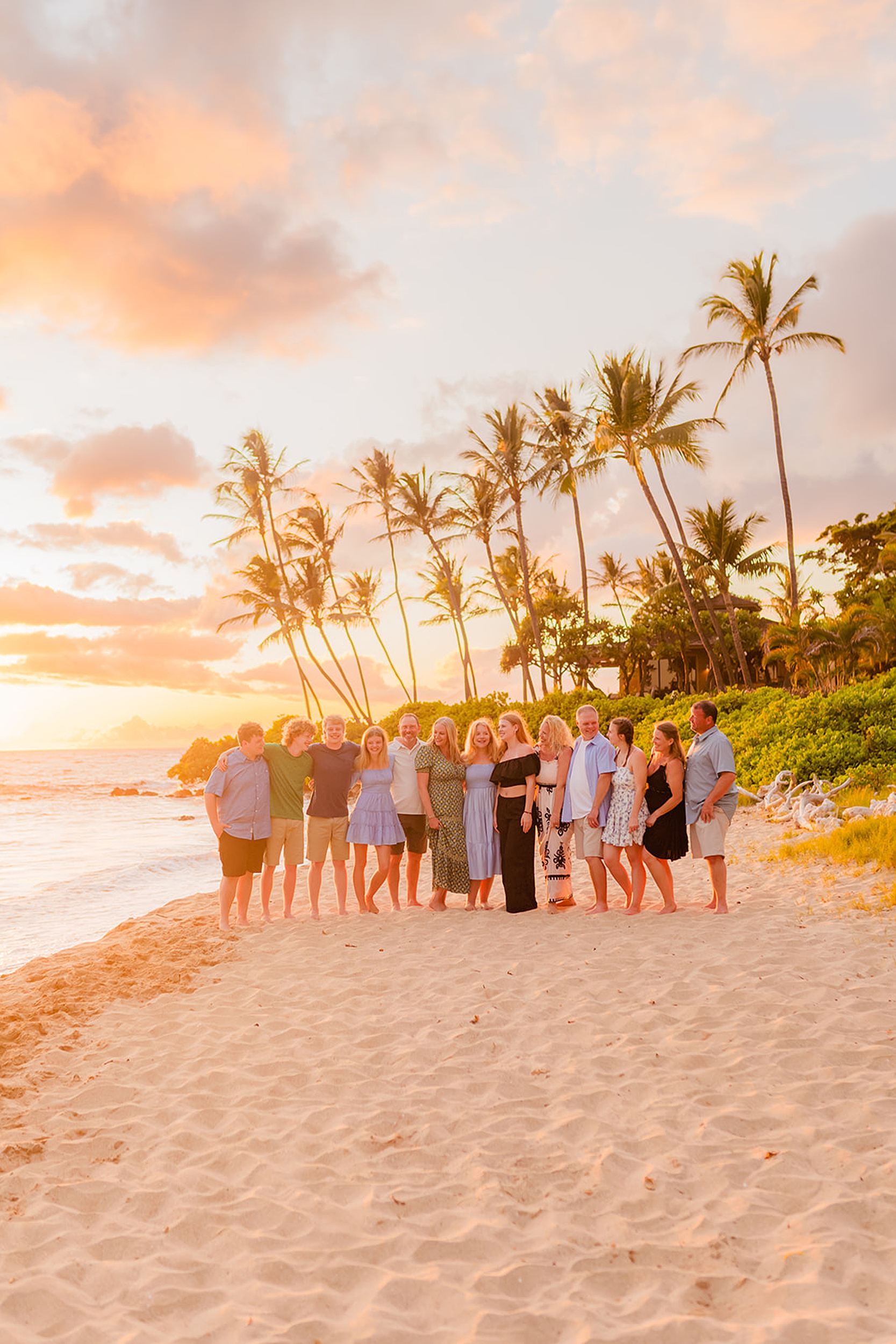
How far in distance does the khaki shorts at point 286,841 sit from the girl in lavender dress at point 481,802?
1.55 meters

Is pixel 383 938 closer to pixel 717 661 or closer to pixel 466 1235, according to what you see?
pixel 466 1235

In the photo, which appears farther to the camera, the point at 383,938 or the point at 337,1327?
the point at 383,938

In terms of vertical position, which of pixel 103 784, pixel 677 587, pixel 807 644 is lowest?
pixel 103 784

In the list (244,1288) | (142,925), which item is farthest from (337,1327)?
(142,925)

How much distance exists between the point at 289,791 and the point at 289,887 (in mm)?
1016

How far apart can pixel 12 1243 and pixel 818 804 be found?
425 inches

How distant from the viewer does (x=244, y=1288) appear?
2.71 meters

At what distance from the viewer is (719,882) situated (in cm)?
732

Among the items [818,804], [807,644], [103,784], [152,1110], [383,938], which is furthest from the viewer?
[103,784]

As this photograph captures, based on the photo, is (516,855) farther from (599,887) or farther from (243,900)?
(243,900)

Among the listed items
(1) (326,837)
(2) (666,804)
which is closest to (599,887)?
(2) (666,804)

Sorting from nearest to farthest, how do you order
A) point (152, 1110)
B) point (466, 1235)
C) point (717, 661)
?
point (466, 1235)
point (152, 1110)
point (717, 661)

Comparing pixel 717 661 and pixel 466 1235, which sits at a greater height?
pixel 717 661

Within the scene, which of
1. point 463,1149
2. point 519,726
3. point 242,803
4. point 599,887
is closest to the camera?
point 463,1149
